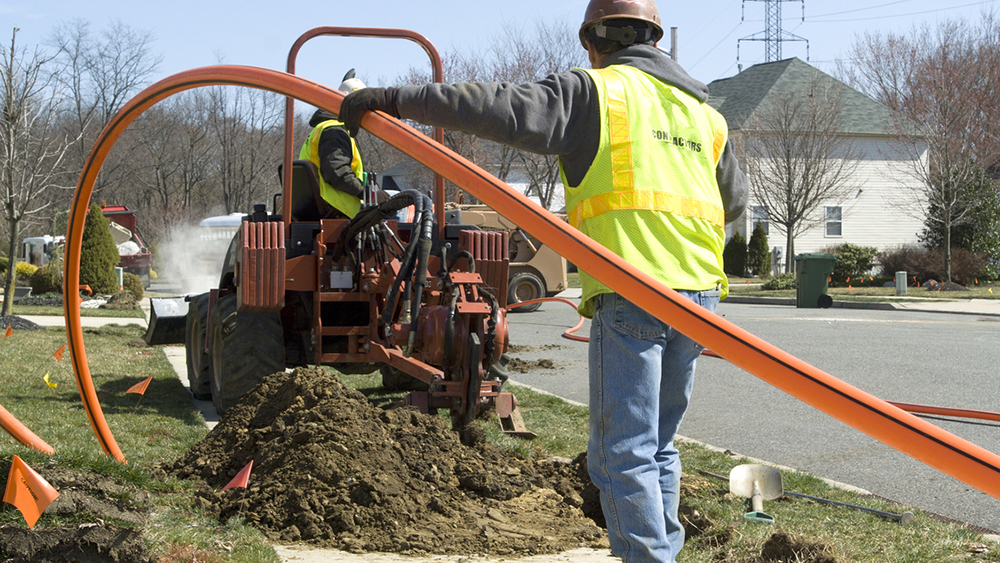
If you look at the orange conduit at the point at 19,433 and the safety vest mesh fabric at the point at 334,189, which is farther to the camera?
the safety vest mesh fabric at the point at 334,189

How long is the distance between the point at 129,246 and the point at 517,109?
3476 centimetres

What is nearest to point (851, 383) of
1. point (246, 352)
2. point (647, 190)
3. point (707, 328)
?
point (246, 352)

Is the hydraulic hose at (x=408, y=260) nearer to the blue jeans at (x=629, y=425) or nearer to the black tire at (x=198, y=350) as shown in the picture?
the black tire at (x=198, y=350)

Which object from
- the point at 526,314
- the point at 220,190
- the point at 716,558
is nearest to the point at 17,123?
the point at 526,314

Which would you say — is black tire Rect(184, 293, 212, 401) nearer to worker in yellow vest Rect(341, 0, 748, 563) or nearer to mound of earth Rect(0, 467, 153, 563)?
mound of earth Rect(0, 467, 153, 563)

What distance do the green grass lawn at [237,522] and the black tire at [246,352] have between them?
0.37 meters

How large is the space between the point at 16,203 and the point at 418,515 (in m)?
15.0

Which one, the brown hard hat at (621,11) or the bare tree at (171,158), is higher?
the bare tree at (171,158)

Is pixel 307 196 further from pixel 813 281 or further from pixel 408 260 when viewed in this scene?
pixel 813 281

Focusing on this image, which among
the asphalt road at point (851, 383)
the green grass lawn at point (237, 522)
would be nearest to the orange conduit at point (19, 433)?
the green grass lawn at point (237, 522)

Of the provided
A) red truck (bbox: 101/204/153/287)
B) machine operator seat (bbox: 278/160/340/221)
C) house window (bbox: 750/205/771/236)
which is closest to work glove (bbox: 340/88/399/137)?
A: machine operator seat (bbox: 278/160/340/221)

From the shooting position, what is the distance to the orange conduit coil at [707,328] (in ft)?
7.11

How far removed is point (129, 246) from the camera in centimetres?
3453

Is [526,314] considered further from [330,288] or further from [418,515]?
[418,515]
